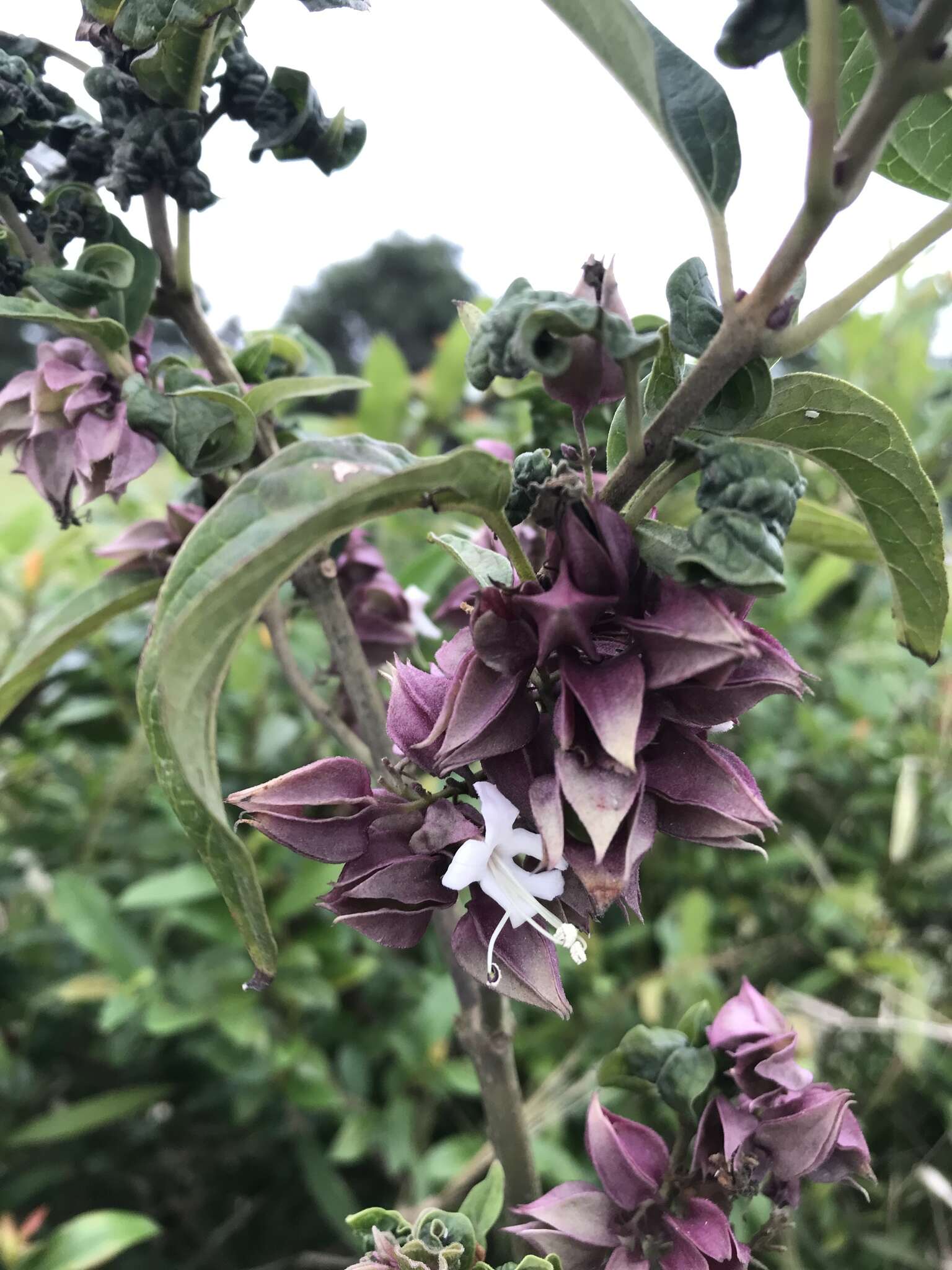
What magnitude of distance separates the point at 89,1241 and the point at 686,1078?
0.65 m

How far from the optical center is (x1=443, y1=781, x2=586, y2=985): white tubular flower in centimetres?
35

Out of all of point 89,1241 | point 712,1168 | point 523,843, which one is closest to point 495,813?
point 523,843

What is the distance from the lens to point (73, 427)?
51 cm

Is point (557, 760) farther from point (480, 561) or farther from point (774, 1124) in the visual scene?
point (774, 1124)

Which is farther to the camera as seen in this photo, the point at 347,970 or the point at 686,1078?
the point at 347,970

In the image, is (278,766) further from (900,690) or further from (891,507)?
(900,690)

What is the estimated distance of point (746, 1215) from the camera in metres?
0.52

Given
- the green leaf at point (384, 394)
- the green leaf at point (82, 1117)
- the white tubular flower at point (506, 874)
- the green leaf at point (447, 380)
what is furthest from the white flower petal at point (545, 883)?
the green leaf at point (447, 380)

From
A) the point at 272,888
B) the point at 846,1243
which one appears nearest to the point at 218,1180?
the point at 272,888

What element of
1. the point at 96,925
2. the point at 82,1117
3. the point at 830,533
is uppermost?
the point at 830,533

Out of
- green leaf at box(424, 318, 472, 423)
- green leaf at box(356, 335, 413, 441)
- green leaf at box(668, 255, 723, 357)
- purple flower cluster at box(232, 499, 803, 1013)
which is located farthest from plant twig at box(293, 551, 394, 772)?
green leaf at box(424, 318, 472, 423)

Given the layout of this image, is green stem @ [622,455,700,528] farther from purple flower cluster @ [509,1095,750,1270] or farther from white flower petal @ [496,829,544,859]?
purple flower cluster @ [509,1095,750,1270]

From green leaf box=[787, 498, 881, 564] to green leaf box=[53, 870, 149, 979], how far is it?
0.78m

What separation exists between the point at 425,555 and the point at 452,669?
501 mm
